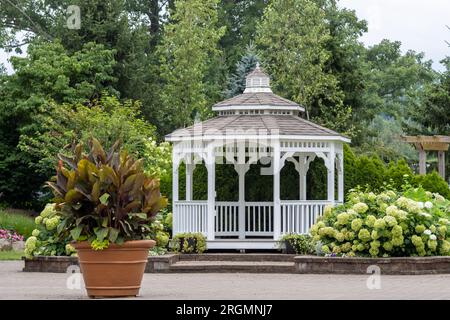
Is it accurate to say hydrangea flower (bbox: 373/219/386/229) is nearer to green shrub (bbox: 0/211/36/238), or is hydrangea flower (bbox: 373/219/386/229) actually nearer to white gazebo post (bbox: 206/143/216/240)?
white gazebo post (bbox: 206/143/216/240)

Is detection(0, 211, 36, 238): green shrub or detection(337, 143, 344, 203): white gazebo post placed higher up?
detection(337, 143, 344, 203): white gazebo post

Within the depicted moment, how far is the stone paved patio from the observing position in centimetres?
1595

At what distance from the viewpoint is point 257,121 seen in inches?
1029

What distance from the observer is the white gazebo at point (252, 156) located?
82.5ft

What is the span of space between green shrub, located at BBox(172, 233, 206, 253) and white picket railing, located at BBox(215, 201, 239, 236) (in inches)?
95.0

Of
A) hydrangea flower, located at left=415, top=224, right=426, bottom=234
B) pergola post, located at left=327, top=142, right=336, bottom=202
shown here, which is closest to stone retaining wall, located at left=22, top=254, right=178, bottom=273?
hydrangea flower, located at left=415, top=224, right=426, bottom=234

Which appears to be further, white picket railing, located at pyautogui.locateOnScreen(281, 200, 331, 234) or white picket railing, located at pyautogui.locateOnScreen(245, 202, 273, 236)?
white picket railing, located at pyautogui.locateOnScreen(245, 202, 273, 236)

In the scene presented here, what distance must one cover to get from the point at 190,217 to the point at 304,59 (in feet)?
67.6

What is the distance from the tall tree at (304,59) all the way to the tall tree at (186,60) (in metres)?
3.54

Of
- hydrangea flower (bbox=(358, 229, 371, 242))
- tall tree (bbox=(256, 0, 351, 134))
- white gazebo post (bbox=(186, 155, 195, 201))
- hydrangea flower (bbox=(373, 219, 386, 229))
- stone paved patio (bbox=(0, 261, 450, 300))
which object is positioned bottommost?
stone paved patio (bbox=(0, 261, 450, 300))

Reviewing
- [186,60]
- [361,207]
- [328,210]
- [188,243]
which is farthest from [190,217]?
[186,60]

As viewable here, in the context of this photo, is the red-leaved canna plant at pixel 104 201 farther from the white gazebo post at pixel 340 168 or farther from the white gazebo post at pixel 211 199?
the white gazebo post at pixel 340 168
